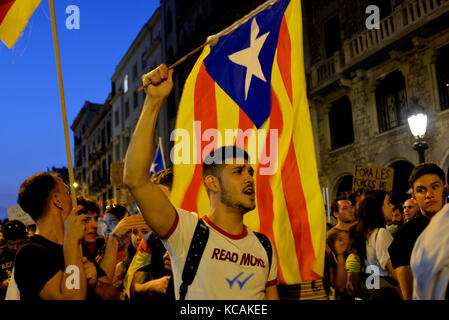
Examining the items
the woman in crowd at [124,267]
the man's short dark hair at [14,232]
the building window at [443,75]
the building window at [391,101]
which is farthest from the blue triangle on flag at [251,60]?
the building window at [391,101]

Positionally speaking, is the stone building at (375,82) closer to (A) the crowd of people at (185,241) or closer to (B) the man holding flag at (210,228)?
(A) the crowd of people at (185,241)

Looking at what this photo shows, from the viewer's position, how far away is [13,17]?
10.6 ft

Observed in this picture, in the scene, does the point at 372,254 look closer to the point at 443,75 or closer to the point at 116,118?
the point at 443,75

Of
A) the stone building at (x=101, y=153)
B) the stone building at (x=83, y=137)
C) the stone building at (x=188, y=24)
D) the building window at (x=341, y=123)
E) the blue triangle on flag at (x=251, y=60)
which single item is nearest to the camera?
the blue triangle on flag at (x=251, y=60)

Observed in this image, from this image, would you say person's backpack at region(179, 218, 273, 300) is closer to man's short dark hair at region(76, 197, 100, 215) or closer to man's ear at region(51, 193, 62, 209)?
man's ear at region(51, 193, 62, 209)

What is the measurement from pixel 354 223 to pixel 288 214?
2.21 m

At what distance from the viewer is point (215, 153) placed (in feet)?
8.89

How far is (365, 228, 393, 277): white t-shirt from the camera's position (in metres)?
4.12

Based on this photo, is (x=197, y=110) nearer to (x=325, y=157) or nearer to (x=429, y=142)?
(x=429, y=142)

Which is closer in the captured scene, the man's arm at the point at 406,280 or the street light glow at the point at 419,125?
the man's arm at the point at 406,280

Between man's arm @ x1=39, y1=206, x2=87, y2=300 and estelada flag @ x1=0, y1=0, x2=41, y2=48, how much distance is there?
5.44 ft

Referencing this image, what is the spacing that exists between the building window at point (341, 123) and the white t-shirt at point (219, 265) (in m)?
13.2

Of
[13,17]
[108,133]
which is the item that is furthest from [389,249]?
[108,133]

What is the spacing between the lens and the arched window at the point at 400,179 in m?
12.8
